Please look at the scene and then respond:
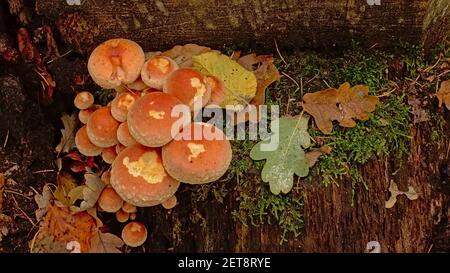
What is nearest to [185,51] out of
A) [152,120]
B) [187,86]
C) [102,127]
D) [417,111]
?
[187,86]

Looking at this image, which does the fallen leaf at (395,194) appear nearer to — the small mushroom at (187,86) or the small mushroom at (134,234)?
the small mushroom at (187,86)

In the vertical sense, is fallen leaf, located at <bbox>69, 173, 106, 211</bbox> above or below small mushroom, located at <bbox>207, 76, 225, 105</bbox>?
below

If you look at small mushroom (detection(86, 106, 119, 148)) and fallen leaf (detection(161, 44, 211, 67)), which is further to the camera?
fallen leaf (detection(161, 44, 211, 67))

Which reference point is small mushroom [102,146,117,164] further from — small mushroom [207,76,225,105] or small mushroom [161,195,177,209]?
small mushroom [207,76,225,105]

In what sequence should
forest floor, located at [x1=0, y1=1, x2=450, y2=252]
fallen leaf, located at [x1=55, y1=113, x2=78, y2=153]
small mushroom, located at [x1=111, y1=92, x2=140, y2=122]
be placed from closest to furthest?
small mushroom, located at [x1=111, y1=92, x2=140, y2=122] → forest floor, located at [x1=0, y1=1, x2=450, y2=252] → fallen leaf, located at [x1=55, y1=113, x2=78, y2=153]

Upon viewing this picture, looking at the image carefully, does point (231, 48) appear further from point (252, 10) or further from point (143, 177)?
point (143, 177)

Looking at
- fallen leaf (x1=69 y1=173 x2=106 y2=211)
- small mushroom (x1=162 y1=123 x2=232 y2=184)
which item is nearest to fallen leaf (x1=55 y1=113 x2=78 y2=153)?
fallen leaf (x1=69 y1=173 x2=106 y2=211)

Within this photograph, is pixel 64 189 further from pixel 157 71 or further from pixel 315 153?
pixel 315 153
